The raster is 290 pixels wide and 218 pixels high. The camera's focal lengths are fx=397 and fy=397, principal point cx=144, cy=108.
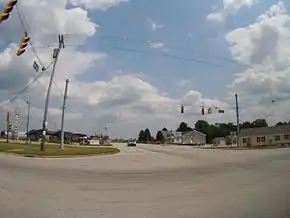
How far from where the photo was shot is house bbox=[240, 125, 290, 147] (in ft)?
351

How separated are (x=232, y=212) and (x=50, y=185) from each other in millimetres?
6590

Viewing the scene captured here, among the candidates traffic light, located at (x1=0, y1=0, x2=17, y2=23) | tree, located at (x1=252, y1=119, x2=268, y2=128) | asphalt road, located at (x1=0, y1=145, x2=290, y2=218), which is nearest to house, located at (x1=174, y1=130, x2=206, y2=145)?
tree, located at (x1=252, y1=119, x2=268, y2=128)

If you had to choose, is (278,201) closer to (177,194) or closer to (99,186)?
(177,194)

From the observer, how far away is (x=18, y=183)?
13141 millimetres

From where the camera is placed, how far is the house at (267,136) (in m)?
107

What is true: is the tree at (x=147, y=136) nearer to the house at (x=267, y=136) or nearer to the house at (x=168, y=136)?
the house at (x=168, y=136)

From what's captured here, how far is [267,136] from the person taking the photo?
363 feet

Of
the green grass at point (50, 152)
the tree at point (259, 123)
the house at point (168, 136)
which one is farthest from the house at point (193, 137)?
the green grass at point (50, 152)

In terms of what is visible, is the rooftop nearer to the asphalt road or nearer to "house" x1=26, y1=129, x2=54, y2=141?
"house" x1=26, y1=129, x2=54, y2=141

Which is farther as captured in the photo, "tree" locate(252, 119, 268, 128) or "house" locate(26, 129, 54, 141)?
"tree" locate(252, 119, 268, 128)

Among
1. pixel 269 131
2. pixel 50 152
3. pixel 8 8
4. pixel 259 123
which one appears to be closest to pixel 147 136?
pixel 259 123

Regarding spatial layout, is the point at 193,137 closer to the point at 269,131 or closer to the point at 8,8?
the point at 269,131

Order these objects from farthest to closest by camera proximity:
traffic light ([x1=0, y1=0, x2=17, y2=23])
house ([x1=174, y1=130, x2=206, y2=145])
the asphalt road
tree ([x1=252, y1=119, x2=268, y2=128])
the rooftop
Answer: tree ([x1=252, y1=119, x2=268, y2=128]), house ([x1=174, y1=130, x2=206, y2=145]), the rooftop, traffic light ([x1=0, y1=0, x2=17, y2=23]), the asphalt road

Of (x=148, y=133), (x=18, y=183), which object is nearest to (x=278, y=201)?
(x=18, y=183)
